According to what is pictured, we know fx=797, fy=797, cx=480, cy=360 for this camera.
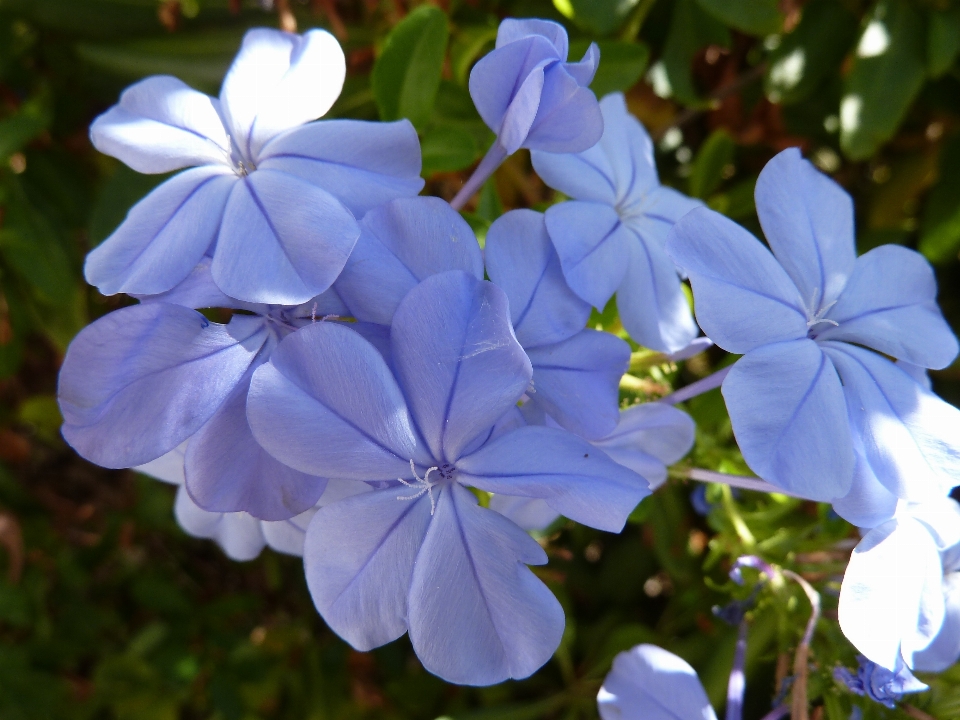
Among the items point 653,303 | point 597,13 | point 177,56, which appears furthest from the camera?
point 177,56

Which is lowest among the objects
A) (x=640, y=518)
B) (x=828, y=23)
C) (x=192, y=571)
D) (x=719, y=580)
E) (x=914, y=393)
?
(x=192, y=571)

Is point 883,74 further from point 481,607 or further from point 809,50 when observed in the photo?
point 481,607

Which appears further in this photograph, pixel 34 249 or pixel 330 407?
pixel 34 249

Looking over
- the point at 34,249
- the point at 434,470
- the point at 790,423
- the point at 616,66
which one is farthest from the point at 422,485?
the point at 34,249

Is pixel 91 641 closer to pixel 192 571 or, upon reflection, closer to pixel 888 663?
pixel 192 571

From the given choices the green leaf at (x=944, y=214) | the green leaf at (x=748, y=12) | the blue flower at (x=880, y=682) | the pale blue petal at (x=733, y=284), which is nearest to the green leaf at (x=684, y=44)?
the green leaf at (x=748, y=12)

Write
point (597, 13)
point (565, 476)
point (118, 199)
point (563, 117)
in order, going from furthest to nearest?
point (118, 199) < point (597, 13) < point (563, 117) < point (565, 476)

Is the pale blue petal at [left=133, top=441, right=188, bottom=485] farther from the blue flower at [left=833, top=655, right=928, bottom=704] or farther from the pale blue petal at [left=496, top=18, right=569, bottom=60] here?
the blue flower at [left=833, top=655, right=928, bottom=704]

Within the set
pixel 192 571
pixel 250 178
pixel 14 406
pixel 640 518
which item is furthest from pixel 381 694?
pixel 250 178
